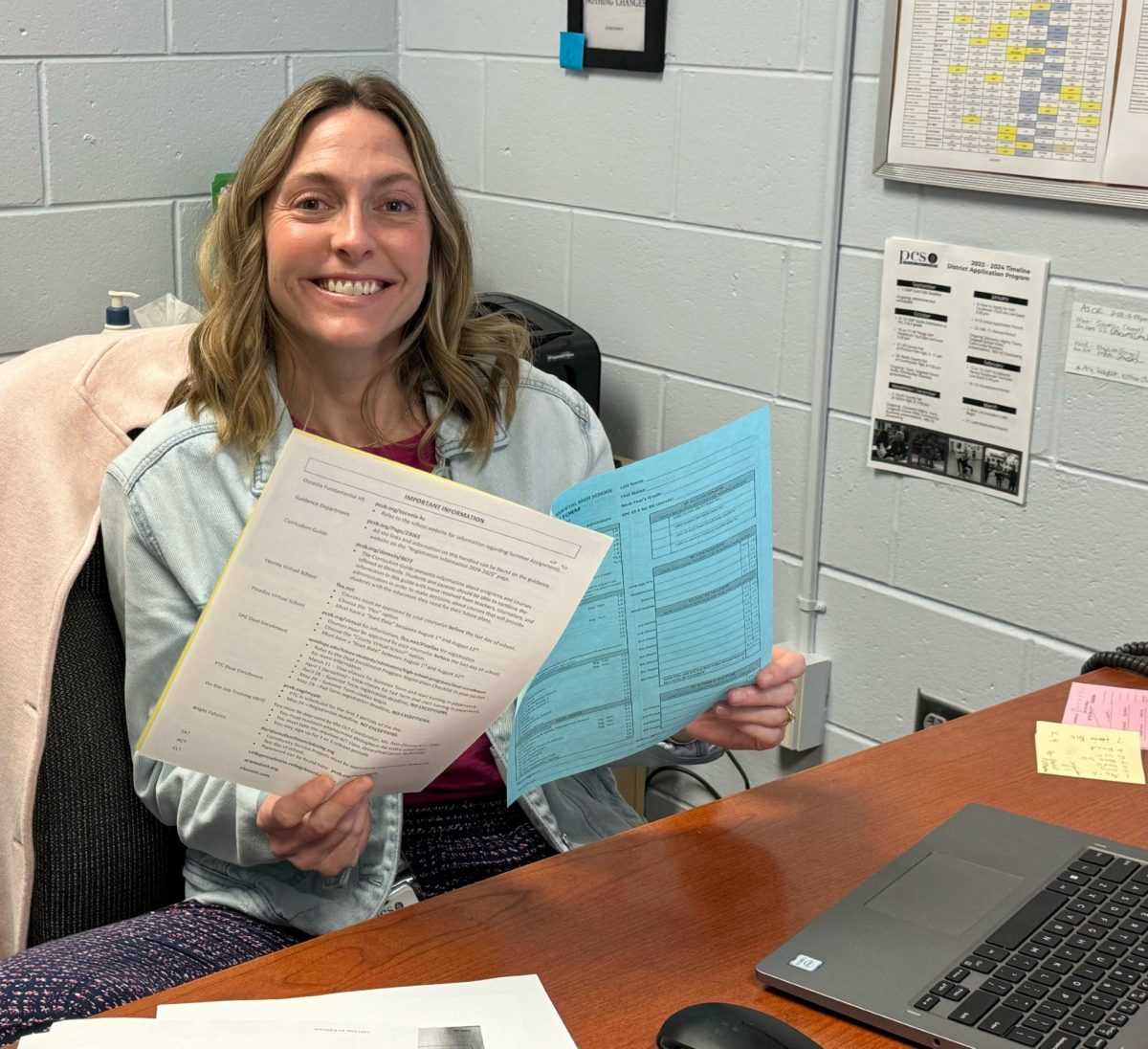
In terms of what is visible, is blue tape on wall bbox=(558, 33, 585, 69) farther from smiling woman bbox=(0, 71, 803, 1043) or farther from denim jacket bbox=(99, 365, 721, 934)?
denim jacket bbox=(99, 365, 721, 934)

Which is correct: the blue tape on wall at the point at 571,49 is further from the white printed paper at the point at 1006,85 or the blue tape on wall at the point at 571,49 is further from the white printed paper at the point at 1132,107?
the white printed paper at the point at 1132,107

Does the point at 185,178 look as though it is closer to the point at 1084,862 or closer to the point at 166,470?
the point at 166,470

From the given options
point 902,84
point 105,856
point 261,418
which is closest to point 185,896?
point 105,856

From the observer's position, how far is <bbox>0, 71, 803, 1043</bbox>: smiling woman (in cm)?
136

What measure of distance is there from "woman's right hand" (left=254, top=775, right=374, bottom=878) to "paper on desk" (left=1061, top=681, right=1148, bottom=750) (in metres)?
0.71

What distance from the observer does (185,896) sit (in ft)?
4.94

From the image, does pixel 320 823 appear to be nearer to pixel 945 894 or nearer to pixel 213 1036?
pixel 213 1036

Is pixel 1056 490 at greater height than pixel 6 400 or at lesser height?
lesser

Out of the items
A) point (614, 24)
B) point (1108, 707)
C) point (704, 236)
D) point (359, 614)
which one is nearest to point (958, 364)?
point (704, 236)

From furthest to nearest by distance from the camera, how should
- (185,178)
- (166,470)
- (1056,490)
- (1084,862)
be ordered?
1. (185,178)
2. (1056,490)
3. (166,470)
4. (1084,862)

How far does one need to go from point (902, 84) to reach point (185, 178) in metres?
1.26

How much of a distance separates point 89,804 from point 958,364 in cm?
130

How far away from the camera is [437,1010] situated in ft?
3.10

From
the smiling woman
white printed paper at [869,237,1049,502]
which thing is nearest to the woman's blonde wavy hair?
the smiling woman
